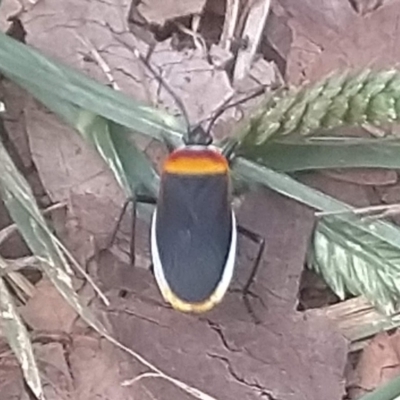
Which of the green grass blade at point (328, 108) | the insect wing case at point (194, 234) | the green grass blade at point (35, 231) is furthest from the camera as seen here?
the green grass blade at point (35, 231)

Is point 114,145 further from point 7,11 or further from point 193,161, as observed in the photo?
point 7,11

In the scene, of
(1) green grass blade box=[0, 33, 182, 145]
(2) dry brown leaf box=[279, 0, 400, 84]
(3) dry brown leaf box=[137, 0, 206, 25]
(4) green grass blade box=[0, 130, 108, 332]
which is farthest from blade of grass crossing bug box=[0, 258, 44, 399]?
(2) dry brown leaf box=[279, 0, 400, 84]

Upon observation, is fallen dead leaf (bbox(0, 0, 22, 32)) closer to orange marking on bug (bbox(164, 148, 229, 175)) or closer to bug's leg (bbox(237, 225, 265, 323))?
orange marking on bug (bbox(164, 148, 229, 175))

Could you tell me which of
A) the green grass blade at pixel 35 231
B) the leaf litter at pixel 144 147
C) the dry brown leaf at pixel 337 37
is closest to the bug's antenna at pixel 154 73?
the leaf litter at pixel 144 147

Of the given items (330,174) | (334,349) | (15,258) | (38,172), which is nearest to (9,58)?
(38,172)

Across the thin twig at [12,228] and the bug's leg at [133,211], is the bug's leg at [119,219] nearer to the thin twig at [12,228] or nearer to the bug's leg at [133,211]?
the bug's leg at [133,211]

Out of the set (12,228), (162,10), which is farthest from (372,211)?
(12,228)
